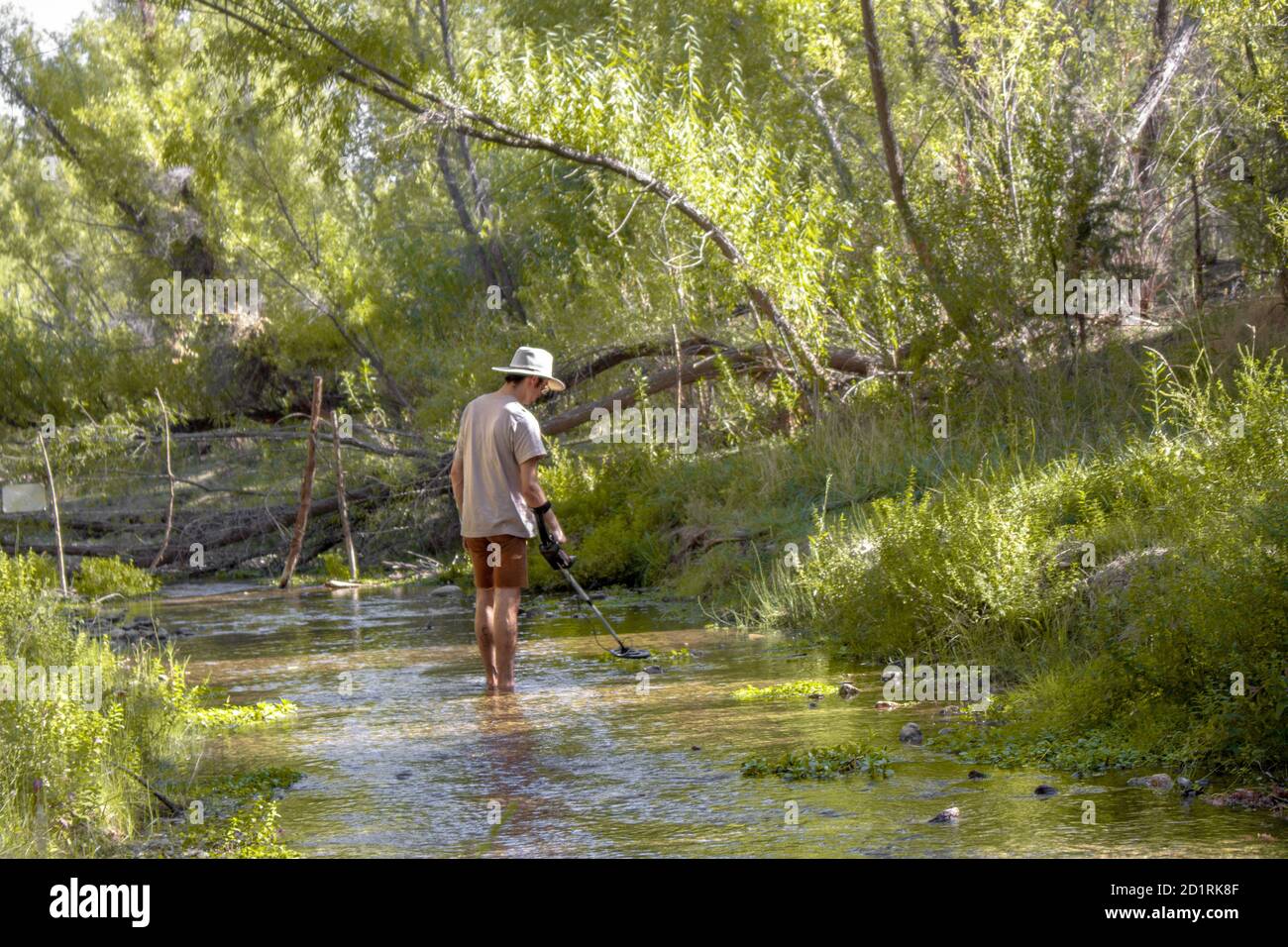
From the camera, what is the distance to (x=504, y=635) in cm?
977

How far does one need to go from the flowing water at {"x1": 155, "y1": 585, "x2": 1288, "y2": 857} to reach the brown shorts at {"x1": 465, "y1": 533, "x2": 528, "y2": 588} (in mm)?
748

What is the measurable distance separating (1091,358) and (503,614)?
8.15 meters

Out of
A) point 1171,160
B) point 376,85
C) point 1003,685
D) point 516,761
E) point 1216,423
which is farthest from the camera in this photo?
point 1171,160

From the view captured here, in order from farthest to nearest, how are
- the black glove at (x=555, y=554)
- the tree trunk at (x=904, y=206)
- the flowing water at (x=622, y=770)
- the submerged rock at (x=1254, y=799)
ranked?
the tree trunk at (x=904, y=206) → the black glove at (x=555, y=554) → the submerged rock at (x=1254, y=799) → the flowing water at (x=622, y=770)

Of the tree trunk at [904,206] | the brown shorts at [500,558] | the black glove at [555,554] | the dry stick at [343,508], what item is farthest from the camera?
the dry stick at [343,508]

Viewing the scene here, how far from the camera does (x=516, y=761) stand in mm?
7668

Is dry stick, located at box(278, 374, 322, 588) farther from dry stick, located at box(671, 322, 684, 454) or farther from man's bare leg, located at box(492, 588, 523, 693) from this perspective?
man's bare leg, located at box(492, 588, 523, 693)

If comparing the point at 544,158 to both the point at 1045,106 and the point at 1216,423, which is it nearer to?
the point at 1045,106

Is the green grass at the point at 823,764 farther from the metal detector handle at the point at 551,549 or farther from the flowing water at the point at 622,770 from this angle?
the metal detector handle at the point at 551,549

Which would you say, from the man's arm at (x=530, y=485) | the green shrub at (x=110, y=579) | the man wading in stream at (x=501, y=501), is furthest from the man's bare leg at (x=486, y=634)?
the green shrub at (x=110, y=579)

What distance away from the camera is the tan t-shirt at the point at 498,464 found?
976 cm

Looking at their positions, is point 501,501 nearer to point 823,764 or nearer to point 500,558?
point 500,558

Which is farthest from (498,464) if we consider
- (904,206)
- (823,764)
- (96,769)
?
(904,206)
